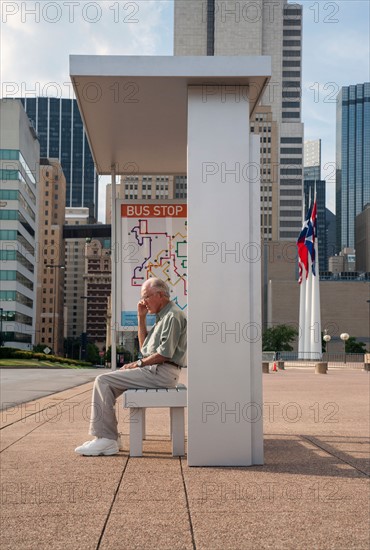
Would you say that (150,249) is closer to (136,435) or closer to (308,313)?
(136,435)

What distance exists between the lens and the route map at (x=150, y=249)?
10828 mm

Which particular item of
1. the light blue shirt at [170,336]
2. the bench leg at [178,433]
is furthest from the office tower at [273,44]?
the bench leg at [178,433]

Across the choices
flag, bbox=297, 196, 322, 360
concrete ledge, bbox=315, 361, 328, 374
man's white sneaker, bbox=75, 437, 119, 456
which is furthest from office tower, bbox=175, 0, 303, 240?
man's white sneaker, bbox=75, 437, 119, 456

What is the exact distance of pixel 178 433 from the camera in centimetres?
798

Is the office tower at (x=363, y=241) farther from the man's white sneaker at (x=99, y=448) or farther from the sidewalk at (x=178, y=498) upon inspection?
Answer: the man's white sneaker at (x=99, y=448)

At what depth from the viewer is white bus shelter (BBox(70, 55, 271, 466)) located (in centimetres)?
754

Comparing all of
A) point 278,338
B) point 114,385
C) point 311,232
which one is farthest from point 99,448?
point 278,338

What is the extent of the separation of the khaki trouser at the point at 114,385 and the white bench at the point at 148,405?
0.14 meters

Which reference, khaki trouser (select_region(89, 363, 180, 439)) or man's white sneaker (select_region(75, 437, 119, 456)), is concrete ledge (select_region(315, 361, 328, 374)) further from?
man's white sneaker (select_region(75, 437, 119, 456))

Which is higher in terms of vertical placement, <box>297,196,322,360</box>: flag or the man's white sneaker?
<box>297,196,322,360</box>: flag

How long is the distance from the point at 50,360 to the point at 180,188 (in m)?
67.8

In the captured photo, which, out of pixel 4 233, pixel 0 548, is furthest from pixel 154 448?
pixel 4 233

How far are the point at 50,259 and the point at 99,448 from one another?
15747 cm

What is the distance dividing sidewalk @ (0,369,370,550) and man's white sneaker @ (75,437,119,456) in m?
0.09
